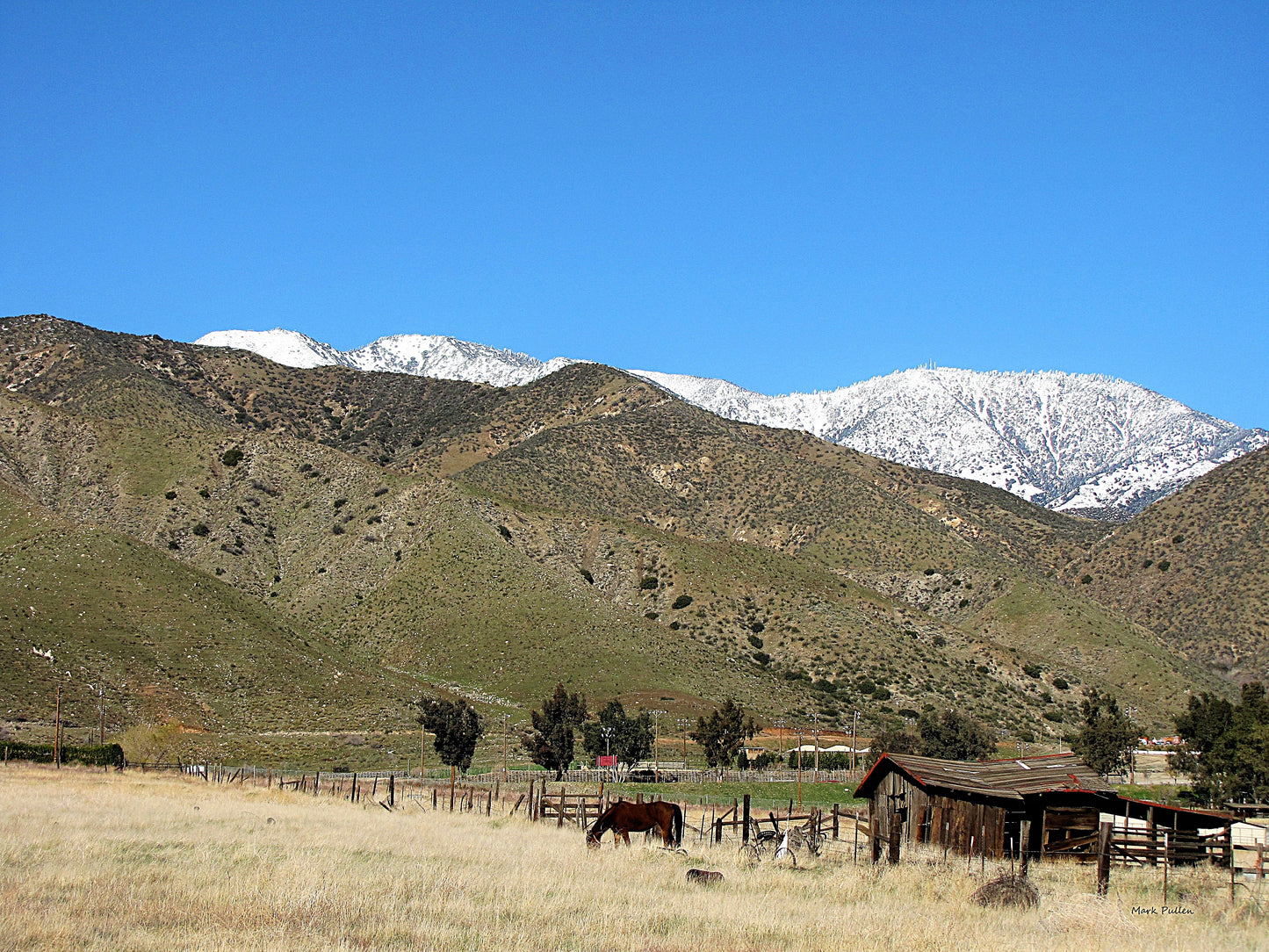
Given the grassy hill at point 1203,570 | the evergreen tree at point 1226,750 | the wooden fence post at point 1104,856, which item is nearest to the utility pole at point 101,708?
the wooden fence post at point 1104,856

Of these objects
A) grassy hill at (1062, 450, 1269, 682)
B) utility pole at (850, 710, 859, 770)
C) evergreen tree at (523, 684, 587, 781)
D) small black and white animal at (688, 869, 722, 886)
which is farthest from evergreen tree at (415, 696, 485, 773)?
grassy hill at (1062, 450, 1269, 682)

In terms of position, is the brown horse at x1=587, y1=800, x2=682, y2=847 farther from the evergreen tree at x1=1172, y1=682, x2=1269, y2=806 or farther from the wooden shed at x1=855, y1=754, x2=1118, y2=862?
the evergreen tree at x1=1172, y1=682, x2=1269, y2=806

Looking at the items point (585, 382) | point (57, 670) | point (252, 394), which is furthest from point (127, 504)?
point (585, 382)

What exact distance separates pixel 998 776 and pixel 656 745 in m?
36.3

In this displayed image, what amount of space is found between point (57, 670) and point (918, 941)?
56.7 meters

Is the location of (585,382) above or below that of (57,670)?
above

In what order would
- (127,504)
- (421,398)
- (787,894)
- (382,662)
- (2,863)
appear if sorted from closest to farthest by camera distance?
1. (2,863)
2. (787,894)
3. (382,662)
4. (127,504)
5. (421,398)

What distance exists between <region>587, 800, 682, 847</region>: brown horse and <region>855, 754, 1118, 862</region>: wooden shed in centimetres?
500

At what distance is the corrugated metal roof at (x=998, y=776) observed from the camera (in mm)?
27906

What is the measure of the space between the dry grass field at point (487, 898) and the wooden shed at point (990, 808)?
1812 mm

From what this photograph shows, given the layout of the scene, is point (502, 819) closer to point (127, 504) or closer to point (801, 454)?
point (127, 504)

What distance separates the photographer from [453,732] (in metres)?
54.1

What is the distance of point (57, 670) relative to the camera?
60.9 meters

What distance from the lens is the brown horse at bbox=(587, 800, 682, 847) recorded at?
92.1ft
